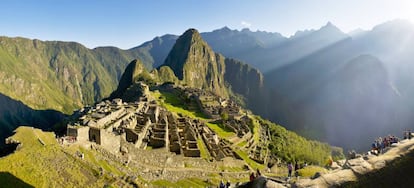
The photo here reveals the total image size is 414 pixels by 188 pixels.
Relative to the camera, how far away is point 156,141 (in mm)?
53406

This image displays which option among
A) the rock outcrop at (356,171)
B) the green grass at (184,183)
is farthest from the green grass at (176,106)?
the rock outcrop at (356,171)

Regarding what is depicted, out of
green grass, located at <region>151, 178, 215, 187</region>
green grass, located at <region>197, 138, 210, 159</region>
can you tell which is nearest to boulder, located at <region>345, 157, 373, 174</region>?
green grass, located at <region>151, 178, 215, 187</region>

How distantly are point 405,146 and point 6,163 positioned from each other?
86.4 ft

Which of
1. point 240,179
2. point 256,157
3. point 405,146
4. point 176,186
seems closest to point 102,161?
point 176,186

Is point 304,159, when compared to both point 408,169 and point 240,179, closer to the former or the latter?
point 240,179

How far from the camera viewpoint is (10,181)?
2409 cm

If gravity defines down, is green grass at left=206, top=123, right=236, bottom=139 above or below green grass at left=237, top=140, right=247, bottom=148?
above

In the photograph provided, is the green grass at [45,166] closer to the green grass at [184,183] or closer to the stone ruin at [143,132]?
the stone ruin at [143,132]

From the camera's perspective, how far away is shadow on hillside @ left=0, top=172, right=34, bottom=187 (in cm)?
2372

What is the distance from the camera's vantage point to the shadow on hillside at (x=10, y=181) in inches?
934

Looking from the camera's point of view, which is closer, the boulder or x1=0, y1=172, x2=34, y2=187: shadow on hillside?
the boulder

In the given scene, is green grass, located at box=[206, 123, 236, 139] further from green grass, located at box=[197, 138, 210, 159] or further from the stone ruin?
green grass, located at box=[197, 138, 210, 159]

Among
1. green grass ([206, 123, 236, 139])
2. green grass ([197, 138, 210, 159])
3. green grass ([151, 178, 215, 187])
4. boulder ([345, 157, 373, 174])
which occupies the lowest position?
green grass ([151, 178, 215, 187])

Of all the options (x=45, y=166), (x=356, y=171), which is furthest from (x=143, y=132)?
(x=356, y=171)
